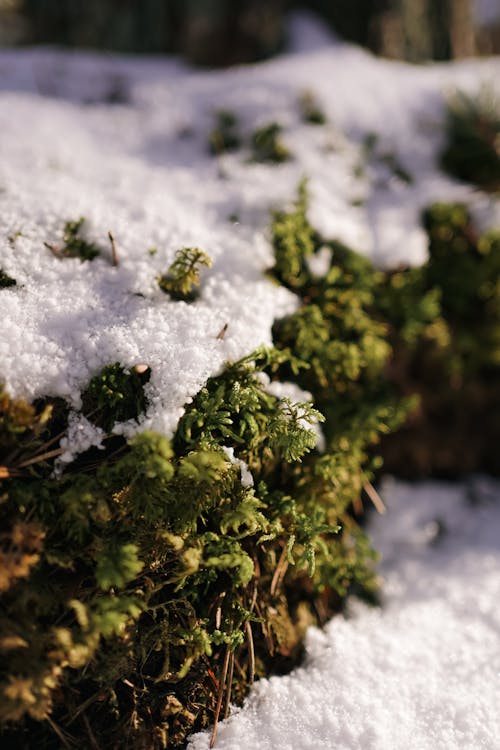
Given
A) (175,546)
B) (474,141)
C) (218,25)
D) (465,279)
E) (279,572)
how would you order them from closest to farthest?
(175,546) < (279,572) < (465,279) < (474,141) < (218,25)

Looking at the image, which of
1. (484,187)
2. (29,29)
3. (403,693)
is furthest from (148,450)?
(29,29)

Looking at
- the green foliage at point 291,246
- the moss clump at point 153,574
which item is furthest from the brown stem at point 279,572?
the green foliage at point 291,246

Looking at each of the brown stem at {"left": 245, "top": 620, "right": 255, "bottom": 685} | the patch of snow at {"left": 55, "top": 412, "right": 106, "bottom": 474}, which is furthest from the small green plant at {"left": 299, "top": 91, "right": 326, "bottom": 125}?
the brown stem at {"left": 245, "top": 620, "right": 255, "bottom": 685}

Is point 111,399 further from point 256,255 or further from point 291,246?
point 291,246

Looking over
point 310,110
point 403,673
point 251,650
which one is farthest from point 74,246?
point 403,673

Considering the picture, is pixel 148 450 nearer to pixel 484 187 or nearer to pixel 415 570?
pixel 415 570

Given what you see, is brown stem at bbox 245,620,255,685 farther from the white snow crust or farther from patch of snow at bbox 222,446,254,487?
the white snow crust

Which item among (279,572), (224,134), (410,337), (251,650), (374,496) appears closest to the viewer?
(251,650)
